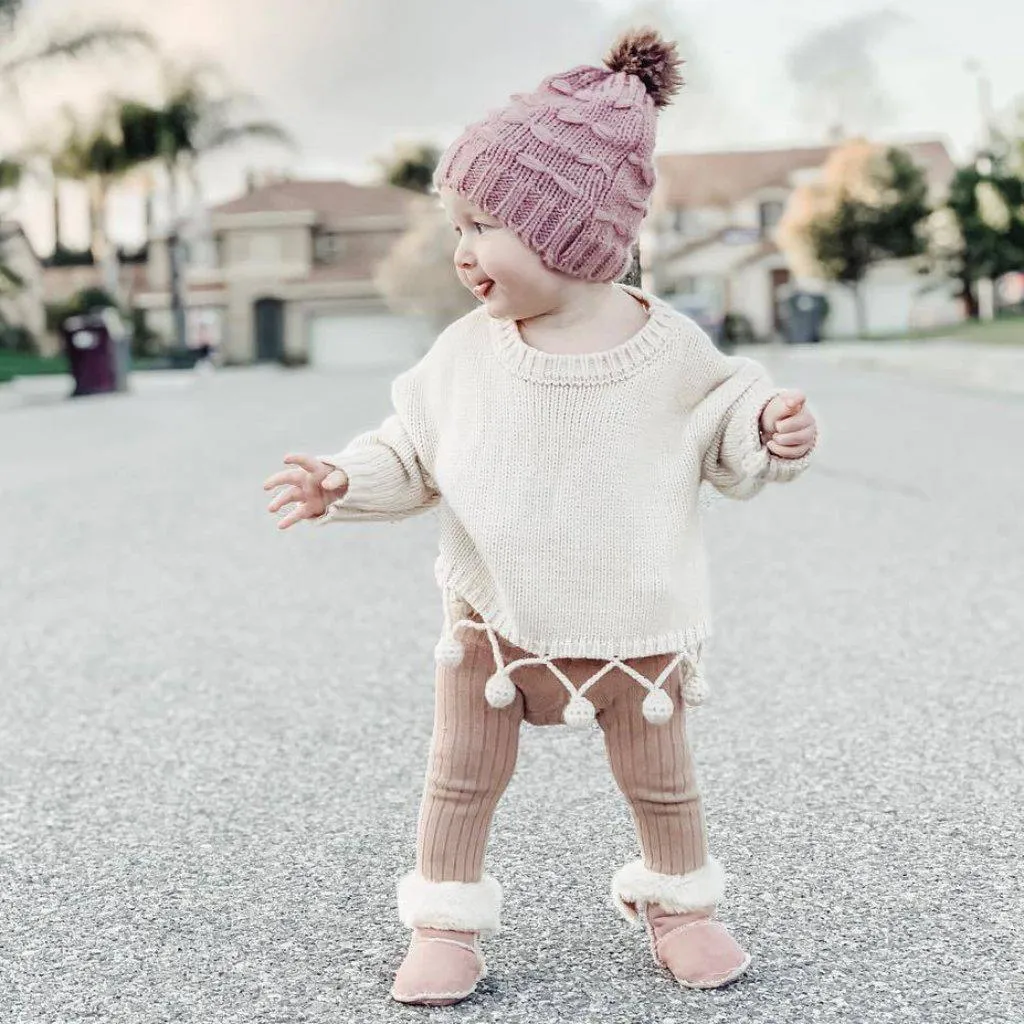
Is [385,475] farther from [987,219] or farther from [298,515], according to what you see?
[987,219]

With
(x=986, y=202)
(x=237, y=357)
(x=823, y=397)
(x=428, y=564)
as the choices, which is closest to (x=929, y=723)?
(x=428, y=564)

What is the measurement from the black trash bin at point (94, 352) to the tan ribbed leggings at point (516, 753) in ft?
84.3

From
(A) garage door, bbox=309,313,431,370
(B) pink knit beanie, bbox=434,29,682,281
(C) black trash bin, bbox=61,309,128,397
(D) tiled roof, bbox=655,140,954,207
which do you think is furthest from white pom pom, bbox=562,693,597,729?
(D) tiled roof, bbox=655,140,954,207

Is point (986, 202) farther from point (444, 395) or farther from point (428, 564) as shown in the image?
A: point (444, 395)

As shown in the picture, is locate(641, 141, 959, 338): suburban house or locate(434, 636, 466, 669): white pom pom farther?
locate(641, 141, 959, 338): suburban house

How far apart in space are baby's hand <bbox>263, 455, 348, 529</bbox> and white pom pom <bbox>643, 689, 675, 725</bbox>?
0.57 metres

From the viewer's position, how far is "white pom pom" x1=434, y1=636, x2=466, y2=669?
266cm

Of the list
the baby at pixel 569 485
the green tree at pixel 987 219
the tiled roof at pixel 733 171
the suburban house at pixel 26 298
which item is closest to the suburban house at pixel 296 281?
the suburban house at pixel 26 298

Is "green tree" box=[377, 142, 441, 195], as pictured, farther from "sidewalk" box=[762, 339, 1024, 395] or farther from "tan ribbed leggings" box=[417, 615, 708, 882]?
"tan ribbed leggings" box=[417, 615, 708, 882]

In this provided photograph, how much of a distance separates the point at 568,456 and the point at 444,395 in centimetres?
25

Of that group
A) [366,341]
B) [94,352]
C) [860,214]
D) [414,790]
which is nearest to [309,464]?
[414,790]

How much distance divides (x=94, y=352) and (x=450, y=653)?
2625cm

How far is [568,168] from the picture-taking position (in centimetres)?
255

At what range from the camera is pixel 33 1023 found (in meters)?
2.50
